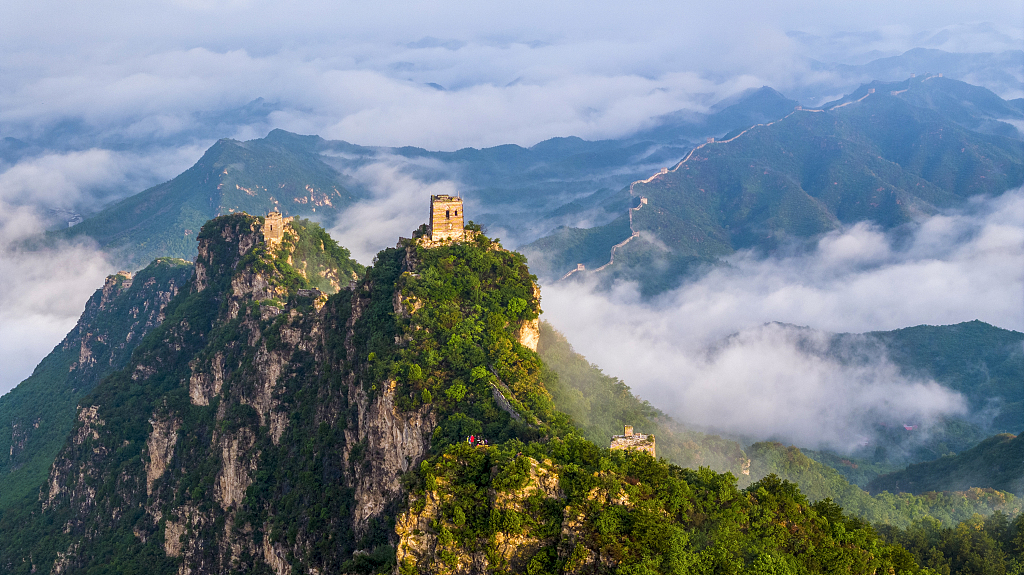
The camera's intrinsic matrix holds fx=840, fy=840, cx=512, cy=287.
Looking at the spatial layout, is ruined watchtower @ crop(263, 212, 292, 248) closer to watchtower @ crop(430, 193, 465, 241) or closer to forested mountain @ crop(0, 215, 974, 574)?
forested mountain @ crop(0, 215, 974, 574)

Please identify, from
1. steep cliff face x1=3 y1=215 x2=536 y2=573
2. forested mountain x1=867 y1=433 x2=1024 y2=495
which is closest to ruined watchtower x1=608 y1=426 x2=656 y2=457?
steep cliff face x1=3 y1=215 x2=536 y2=573

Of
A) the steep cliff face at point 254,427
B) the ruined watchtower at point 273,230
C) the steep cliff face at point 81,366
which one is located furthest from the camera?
the steep cliff face at point 81,366

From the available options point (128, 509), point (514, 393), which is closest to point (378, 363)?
point (514, 393)

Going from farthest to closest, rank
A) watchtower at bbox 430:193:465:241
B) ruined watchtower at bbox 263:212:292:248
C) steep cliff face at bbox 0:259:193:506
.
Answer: steep cliff face at bbox 0:259:193:506 → ruined watchtower at bbox 263:212:292:248 → watchtower at bbox 430:193:465:241

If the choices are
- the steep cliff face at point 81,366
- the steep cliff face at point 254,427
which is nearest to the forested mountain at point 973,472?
the steep cliff face at point 254,427

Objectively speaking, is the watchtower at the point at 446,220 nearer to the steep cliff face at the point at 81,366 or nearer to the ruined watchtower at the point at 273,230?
the ruined watchtower at the point at 273,230

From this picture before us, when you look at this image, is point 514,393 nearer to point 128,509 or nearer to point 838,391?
point 128,509
